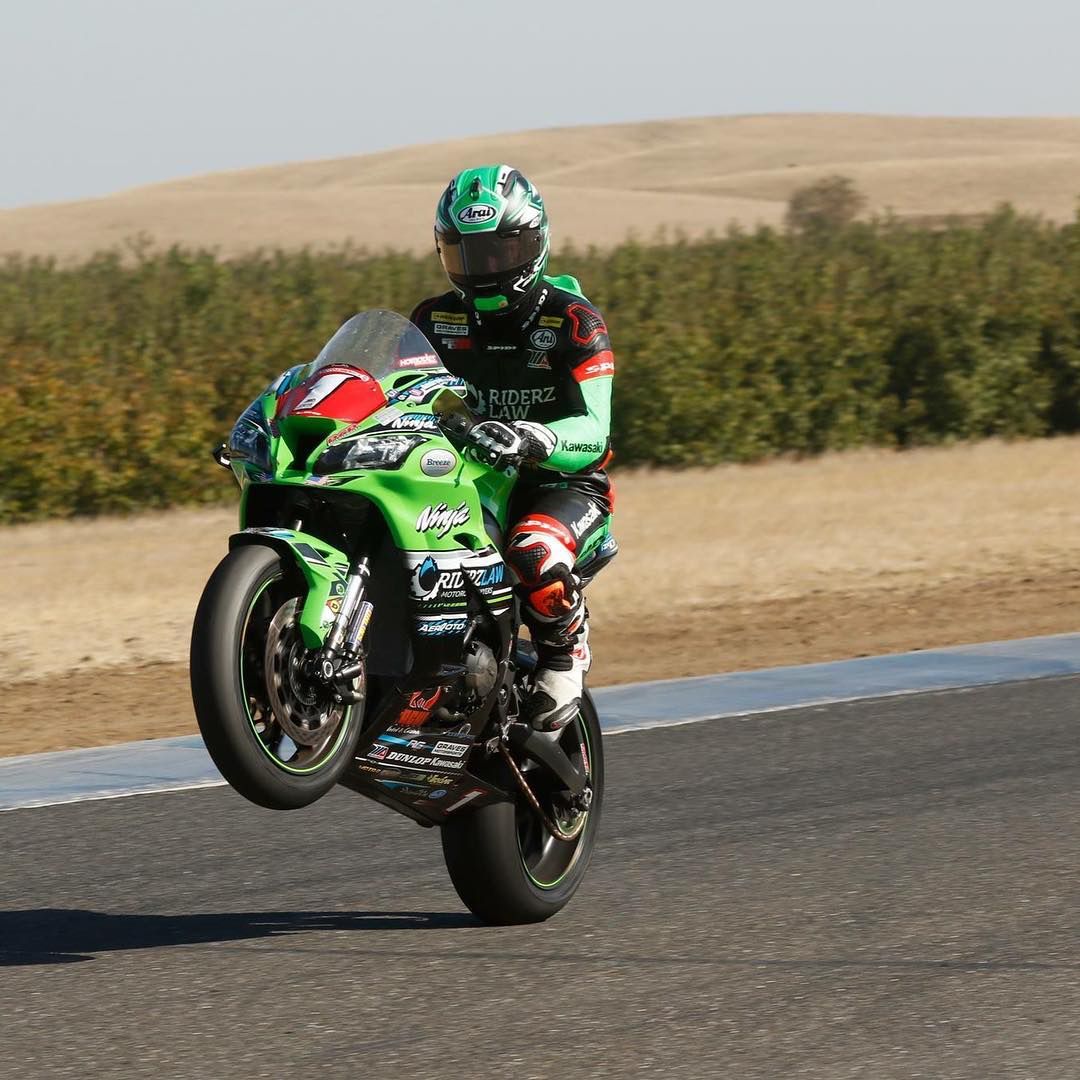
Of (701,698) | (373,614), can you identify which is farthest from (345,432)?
(701,698)

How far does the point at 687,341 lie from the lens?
2400 cm

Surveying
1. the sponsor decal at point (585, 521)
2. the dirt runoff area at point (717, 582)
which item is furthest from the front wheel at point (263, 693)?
the dirt runoff area at point (717, 582)

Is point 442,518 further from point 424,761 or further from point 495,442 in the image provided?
point 424,761

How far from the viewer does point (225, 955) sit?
5844 mm

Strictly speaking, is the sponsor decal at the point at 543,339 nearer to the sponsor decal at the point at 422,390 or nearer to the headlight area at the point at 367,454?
the sponsor decal at the point at 422,390

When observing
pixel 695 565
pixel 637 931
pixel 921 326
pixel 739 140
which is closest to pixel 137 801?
pixel 637 931

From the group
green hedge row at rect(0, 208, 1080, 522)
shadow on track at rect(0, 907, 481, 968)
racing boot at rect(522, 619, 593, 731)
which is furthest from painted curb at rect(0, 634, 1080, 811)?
green hedge row at rect(0, 208, 1080, 522)

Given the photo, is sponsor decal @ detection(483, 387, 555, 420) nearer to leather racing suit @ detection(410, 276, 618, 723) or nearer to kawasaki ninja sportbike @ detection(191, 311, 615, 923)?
leather racing suit @ detection(410, 276, 618, 723)

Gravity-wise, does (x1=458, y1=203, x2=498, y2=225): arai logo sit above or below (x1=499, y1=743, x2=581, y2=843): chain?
above

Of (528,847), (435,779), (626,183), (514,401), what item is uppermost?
(514,401)

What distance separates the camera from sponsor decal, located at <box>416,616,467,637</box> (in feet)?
17.9

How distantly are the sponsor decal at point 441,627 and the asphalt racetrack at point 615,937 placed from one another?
0.97m

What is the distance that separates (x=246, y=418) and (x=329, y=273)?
21.2 m

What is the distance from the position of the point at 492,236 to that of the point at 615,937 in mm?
2115
